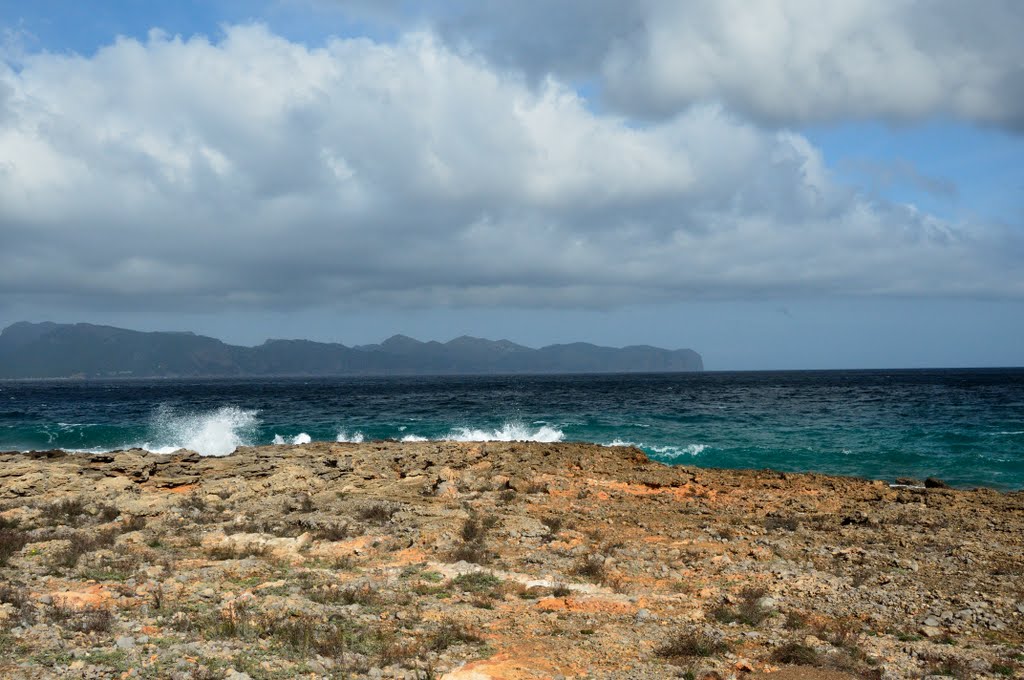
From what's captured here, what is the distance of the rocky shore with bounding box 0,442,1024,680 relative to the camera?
31.2 ft

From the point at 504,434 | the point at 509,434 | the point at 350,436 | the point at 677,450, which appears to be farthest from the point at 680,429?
the point at 350,436

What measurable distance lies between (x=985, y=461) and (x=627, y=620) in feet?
108

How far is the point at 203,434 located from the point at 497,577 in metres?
45.3

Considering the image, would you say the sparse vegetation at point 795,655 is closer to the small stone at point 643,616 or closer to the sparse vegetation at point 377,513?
the small stone at point 643,616

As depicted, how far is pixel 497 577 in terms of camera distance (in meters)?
13.3

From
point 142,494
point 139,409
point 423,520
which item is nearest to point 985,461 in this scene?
point 423,520

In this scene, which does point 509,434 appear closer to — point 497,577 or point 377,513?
point 377,513

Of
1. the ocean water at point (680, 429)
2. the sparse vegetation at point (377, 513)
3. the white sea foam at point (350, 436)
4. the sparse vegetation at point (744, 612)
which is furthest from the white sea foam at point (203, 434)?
the sparse vegetation at point (744, 612)

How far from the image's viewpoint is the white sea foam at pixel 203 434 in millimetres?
47531

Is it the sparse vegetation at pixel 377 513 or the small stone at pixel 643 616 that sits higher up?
the sparse vegetation at pixel 377 513

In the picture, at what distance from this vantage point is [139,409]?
7931 centimetres

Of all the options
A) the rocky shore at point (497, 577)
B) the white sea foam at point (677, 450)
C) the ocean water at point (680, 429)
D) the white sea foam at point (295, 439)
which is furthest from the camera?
the white sea foam at point (295, 439)

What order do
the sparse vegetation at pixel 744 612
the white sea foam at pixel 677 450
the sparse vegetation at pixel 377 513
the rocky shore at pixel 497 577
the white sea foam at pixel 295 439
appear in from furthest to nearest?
the white sea foam at pixel 295 439 → the white sea foam at pixel 677 450 → the sparse vegetation at pixel 377 513 → the sparse vegetation at pixel 744 612 → the rocky shore at pixel 497 577

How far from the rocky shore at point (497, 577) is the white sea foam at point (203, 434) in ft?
80.7
